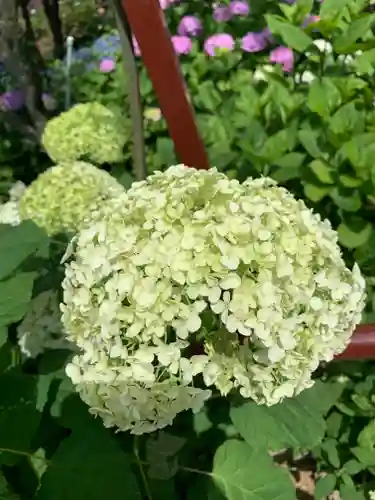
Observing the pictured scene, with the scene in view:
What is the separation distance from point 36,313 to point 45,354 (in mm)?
86

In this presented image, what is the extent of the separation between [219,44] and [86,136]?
58 centimetres

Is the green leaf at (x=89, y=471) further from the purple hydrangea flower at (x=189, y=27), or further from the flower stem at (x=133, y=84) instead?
the purple hydrangea flower at (x=189, y=27)

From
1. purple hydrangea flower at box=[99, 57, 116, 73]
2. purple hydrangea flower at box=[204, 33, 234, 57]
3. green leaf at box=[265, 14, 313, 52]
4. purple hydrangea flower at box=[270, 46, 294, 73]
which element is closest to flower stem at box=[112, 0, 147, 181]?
green leaf at box=[265, 14, 313, 52]

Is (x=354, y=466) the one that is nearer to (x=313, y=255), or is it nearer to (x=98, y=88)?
(x=313, y=255)

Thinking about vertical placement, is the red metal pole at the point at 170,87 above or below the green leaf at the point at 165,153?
above

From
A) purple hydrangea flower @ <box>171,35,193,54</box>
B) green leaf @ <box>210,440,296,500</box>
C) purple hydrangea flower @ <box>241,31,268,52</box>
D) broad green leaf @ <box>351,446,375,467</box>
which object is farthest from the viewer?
purple hydrangea flower @ <box>171,35,193,54</box>

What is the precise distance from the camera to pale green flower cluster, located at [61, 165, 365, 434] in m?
0.91

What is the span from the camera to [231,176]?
1781mm

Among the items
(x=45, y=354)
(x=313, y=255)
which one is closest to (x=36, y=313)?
(x=45, y=354)

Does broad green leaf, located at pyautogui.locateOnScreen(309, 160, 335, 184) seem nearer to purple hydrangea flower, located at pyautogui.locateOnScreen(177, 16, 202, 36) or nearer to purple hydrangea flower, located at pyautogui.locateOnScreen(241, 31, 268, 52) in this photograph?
purple hydrangea flower, located at pyautogui.locateOnScreen(241, 31, 268, 52)

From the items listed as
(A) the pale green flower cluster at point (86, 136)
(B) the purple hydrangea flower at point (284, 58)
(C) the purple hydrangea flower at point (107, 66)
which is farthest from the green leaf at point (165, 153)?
(C) the purple hydrangea flower at point (107, 66)

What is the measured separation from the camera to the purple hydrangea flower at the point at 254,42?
2260mm

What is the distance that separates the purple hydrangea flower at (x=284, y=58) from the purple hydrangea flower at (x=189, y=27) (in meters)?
0.47

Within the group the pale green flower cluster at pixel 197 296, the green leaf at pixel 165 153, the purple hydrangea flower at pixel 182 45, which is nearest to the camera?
the pale green flower cluster at pixel 197 296
